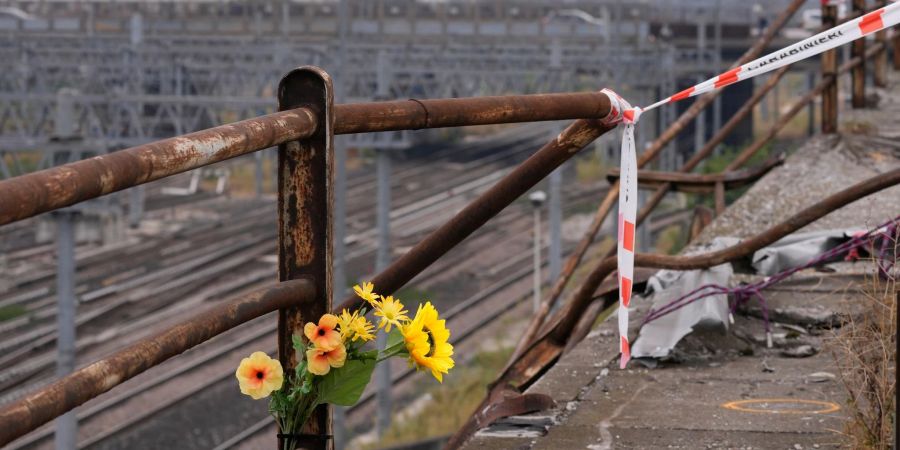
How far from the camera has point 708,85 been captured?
12.1 feet

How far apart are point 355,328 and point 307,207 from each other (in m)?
0.27

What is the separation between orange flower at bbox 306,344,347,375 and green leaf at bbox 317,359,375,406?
0.16ft

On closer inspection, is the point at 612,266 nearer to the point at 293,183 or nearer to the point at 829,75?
the point at 293,183

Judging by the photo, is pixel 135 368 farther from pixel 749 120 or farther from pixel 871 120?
pixel 749 120

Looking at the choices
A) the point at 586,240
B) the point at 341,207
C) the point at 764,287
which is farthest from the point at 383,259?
the point at 764,287

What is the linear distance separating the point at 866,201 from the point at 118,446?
48.8 feet

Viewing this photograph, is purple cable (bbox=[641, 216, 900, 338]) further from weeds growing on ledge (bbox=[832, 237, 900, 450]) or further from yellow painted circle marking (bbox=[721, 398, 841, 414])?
weeds growing on ledge (bbox=[832, 237, 900, 450])

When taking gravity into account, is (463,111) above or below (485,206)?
above

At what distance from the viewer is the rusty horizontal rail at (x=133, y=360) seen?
6.01ft

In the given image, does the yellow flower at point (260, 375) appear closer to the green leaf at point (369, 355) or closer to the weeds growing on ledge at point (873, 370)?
the green leaf at point (369, 355)

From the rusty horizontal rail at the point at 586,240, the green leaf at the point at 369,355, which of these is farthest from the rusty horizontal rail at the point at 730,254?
the green leaf at the point at 369,355

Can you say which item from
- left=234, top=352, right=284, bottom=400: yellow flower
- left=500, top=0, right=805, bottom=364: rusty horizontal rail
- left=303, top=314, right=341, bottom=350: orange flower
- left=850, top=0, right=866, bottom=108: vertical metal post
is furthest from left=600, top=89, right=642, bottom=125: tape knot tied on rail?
left=850, top=0, right=866, bottom=108: vertical metal post

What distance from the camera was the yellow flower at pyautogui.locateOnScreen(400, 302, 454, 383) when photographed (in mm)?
2541

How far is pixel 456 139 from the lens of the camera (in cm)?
5822
